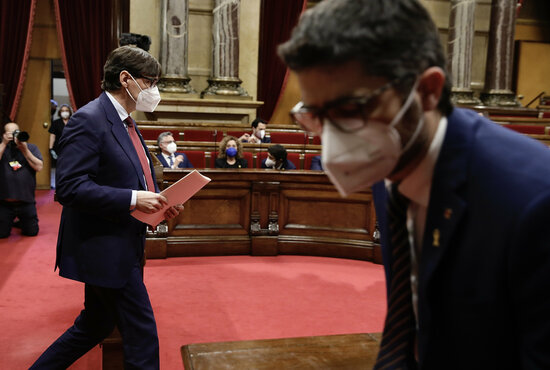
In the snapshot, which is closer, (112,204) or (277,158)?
(112,204)

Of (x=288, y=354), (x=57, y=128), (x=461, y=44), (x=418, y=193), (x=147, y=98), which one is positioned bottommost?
(x=288, y=354)

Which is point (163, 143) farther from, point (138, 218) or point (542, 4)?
point (542, 4)

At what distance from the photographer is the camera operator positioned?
6199 millimetres

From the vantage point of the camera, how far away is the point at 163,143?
637 cm

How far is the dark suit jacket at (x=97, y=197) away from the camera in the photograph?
228 centimetres

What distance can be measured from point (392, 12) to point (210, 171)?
4.78 m

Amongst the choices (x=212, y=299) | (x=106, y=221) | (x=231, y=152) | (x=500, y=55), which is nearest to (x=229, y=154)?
(x=231, y=152)

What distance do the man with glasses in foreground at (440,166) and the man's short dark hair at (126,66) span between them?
172 cm

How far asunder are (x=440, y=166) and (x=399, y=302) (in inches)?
11.8

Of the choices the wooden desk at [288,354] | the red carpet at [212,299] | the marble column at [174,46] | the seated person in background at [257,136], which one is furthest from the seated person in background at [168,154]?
the wooden desk at [288,354]

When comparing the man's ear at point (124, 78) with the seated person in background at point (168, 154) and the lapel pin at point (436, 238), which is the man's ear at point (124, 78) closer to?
the lapel pin at point (436, 238)

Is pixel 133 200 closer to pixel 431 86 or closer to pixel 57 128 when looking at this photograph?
pixel 431 86

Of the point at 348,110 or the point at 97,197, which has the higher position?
the point at 348,110

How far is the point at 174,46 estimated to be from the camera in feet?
30.3
